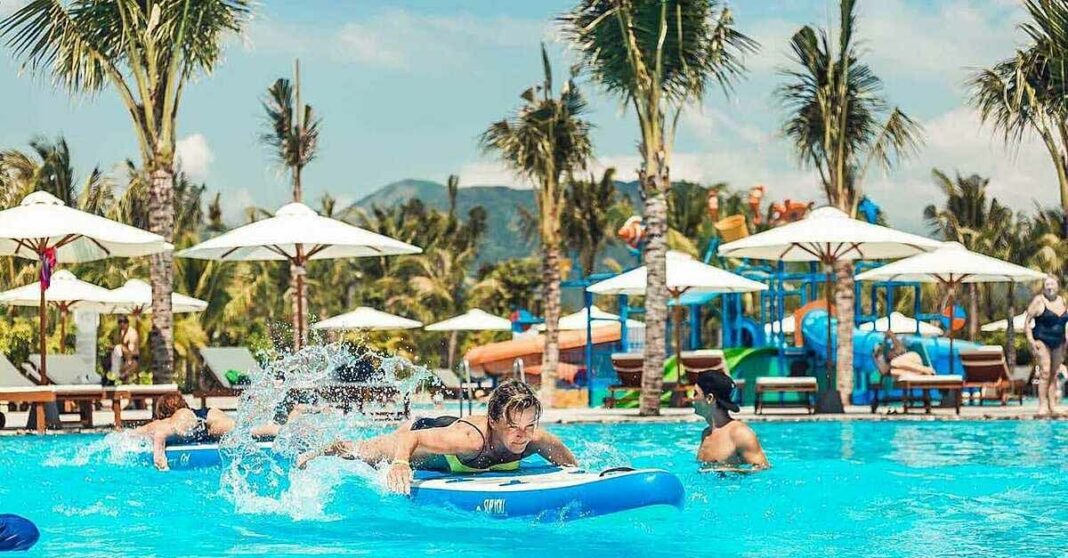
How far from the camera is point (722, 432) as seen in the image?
9.95m

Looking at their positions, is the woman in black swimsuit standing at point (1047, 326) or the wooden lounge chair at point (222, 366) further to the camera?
the wooden lounge chair at point (222, 366)

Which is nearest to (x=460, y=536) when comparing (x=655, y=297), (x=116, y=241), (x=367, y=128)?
(x=116, y=241)

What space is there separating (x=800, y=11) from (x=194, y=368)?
16.7 metres

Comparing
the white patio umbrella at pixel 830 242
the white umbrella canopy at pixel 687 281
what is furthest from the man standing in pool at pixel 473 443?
the white umbrella canopy at pixel 687 281

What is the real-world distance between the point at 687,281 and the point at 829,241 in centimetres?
363

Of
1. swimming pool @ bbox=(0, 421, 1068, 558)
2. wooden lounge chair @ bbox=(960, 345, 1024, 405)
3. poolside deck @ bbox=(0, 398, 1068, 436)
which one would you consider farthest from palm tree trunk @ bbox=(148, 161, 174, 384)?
wooden lounge chair @ bbox=(960, 345, 1024, 405)

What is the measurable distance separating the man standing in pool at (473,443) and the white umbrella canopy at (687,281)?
43.1ft

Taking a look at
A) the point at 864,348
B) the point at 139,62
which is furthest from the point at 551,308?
the point at 139,62

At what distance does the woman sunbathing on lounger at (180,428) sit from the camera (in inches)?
452

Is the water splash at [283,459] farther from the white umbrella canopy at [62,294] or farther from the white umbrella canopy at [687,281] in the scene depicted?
the white umbrella canopy at [62,294]

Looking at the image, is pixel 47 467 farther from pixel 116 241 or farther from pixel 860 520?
pixel 860 520

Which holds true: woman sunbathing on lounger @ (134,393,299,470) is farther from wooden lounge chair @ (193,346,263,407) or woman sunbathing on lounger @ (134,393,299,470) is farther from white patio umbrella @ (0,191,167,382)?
wooden lounge chair @ (193,346,263,407)

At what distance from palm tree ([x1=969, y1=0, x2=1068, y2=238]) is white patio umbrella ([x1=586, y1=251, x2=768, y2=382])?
463 centimetres

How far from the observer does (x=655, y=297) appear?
19.0 m
